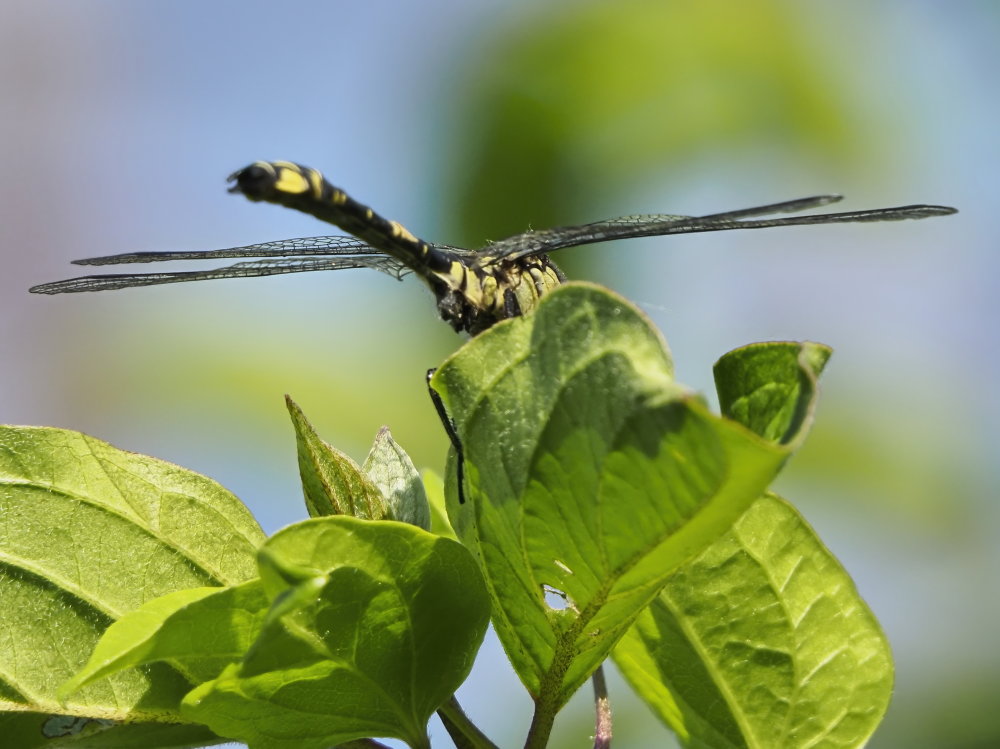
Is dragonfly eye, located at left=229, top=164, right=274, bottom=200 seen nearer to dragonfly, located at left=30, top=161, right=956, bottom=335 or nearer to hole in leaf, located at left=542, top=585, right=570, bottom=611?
dragonfly, located at left=30, top=161, right=956, bottom=335

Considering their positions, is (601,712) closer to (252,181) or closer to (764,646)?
(764,646)

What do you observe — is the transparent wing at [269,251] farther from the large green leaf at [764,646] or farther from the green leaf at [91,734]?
the large green leaf at [764,646]

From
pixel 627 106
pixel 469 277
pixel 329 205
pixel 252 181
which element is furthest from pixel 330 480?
pixel 627 106

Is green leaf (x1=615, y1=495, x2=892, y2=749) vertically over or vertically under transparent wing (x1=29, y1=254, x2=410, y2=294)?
under

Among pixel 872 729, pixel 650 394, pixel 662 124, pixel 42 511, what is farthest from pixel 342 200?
pixel 662 124

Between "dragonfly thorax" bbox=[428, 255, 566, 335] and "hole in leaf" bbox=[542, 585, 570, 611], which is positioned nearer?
"hole in leaf" bbox=[542, 585, 570, 611]

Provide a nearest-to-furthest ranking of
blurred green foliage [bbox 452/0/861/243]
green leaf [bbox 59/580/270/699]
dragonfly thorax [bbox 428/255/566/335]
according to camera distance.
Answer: green leaf [bbox 59/580/270/699], dragonfly thorax [bbox 428/255/566/335], blurred green foliage [bbox 452/0/861/243]

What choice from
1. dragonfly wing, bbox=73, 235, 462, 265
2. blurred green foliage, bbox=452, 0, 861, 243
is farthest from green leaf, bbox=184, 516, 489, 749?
blurred green foliage, bbox=452, 0, 861, 243
